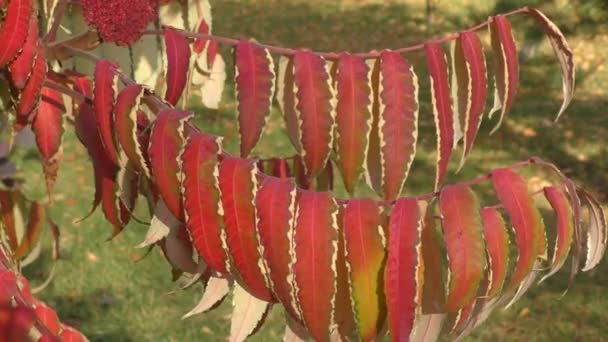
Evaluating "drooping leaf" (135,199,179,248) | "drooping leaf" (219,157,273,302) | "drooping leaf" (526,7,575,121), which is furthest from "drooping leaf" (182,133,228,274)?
"drooping leaf" (526,7,575,121)

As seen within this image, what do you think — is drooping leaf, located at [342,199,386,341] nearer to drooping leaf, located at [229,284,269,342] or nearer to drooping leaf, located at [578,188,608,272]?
drooping leaf, located at [229,284,269,342]

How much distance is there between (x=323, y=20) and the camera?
963cm

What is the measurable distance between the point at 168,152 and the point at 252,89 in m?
0.24

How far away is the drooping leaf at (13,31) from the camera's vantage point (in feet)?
4.97

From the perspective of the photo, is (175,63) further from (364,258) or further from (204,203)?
(364,258)

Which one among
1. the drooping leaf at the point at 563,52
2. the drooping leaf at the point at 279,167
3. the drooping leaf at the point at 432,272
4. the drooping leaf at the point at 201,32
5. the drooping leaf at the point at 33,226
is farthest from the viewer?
the drooping leaf at the point at 33,226

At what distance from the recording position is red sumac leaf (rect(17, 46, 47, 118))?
161 cm

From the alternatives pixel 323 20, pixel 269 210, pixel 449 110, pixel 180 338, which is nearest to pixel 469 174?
pixel 180 338

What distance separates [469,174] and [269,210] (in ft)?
16.6

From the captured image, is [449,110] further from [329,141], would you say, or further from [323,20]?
[323,20]

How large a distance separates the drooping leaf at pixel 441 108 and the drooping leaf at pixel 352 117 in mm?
108

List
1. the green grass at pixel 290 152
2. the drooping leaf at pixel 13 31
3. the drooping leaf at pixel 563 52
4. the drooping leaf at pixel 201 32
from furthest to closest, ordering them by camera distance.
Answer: the green grass at pixel 290 152
the drooping leaf at pixel 201 32
the drooping leaf at pixel 563 52
the drooping leaf at pixel 13 31

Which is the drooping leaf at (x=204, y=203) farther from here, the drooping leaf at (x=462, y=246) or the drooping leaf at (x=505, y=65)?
the drooping leaf at (x=505, y=65)

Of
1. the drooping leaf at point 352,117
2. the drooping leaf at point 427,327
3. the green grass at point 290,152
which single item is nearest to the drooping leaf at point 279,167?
the drooping leaf at point 352,117
